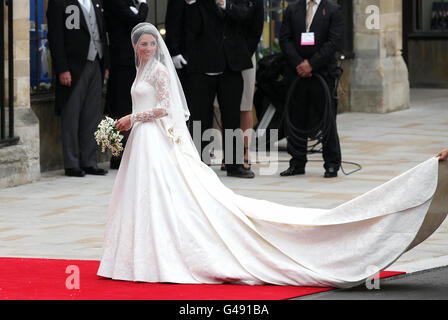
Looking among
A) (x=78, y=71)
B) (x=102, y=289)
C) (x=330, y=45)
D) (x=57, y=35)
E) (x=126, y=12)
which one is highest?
(x=126, y=12)

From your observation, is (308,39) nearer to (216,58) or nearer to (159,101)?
(216,58)

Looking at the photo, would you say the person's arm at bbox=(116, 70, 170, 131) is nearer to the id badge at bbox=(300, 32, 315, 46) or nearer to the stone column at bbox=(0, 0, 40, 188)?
the stone column at bbox=(0, 0, 40, 188)

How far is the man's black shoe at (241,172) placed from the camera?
12.0 metres

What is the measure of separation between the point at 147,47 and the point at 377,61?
10.5m

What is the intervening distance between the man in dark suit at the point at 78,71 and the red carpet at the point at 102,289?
452cm

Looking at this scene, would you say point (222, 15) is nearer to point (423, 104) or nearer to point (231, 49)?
point (231, 49)

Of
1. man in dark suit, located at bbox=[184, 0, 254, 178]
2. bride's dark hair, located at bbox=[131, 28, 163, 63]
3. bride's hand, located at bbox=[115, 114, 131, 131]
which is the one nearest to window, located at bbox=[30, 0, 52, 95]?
man in dark suit, located at bbox=[184, 0, 254, 178]

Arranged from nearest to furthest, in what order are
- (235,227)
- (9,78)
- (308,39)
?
(235,227), (9,78), (308,39)

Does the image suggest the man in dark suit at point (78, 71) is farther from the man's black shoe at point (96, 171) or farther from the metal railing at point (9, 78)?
the metal railing at point (9, 78)

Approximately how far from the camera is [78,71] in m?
12.0

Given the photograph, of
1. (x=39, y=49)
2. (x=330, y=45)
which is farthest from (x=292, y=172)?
(x=39, y=49)

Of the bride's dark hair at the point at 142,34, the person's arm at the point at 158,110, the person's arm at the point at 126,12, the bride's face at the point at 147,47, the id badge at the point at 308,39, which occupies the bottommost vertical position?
the person's arm at the point at 158,110

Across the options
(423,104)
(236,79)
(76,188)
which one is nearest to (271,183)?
(236,79)

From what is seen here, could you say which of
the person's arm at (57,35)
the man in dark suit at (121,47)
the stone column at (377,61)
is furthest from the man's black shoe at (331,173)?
the stone column at (377,61)
